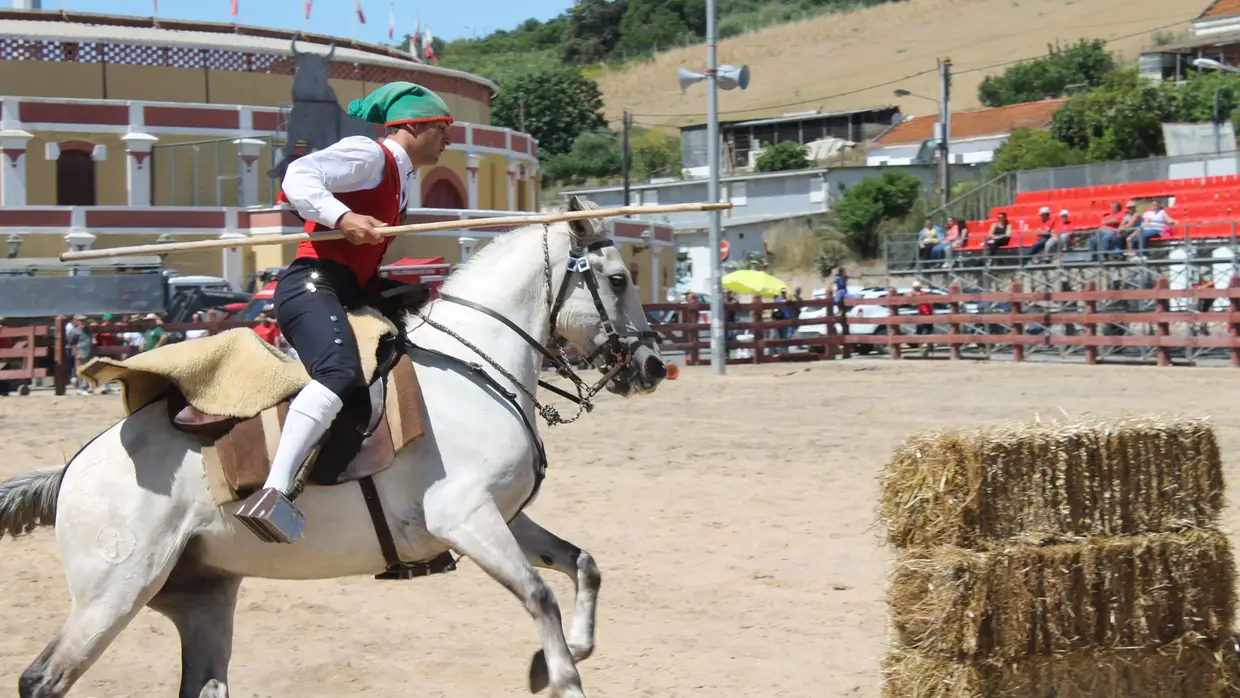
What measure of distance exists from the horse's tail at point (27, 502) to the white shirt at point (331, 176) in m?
1.54

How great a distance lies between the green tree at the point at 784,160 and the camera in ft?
248

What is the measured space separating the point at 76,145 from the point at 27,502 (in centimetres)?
3883

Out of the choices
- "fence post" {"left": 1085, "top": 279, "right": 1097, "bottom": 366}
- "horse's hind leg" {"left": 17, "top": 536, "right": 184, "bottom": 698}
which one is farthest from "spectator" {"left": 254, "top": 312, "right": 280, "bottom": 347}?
"fence post" {"left": 1085, "top": 279, "right": 1097, "bottom": 366}

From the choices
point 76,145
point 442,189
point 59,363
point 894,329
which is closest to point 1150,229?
point 894,329

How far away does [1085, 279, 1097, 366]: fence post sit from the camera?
23.4 metres

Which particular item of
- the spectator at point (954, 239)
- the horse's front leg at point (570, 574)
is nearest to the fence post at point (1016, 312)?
the spectator at point (954, 239)

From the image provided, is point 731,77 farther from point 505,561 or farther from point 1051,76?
point 1051,76

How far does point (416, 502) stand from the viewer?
558cm

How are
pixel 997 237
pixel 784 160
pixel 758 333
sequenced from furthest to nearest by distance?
pixel 784 160
pixel 997 237
pixel 758 333

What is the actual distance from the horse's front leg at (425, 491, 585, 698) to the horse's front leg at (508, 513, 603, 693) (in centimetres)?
24

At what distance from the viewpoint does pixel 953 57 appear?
10806 cm

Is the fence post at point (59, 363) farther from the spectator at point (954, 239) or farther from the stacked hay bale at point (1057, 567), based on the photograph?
the stacked hay bale at point (1057, 567)

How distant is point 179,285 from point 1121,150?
1645 inches

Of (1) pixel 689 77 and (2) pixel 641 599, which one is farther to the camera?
(1) pixel 689 77
